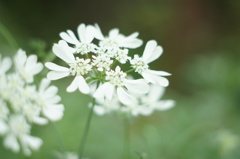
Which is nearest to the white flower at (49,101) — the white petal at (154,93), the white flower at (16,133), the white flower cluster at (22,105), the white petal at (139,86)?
the white flower cluster at (22,105)

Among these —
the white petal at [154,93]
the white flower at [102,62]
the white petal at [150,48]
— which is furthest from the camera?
the white petal at [154,93]

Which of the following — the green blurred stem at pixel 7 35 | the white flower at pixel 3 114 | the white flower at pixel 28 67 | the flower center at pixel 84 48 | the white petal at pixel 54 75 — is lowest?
the white flower at pixel 3 114

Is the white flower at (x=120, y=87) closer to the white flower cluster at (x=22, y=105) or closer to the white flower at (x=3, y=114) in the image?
the white flower cluster at (x=22, y=105)

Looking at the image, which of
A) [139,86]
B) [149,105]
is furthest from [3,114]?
[149,105]

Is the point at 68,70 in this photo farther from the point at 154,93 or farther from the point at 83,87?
the point at 154,93

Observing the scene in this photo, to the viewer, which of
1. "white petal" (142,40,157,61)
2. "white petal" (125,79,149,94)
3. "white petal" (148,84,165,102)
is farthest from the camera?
"white petal" (148,84,165,102)

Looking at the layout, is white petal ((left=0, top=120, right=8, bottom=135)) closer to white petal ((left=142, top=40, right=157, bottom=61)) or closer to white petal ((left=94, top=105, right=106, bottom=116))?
white petal ((left=94, top=105, right=106, bottom=116))

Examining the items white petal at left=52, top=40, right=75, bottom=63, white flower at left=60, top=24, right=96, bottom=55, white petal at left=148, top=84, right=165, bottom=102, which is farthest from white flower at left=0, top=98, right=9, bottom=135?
white petal at left=148, top=84, right=165, bottom=102
